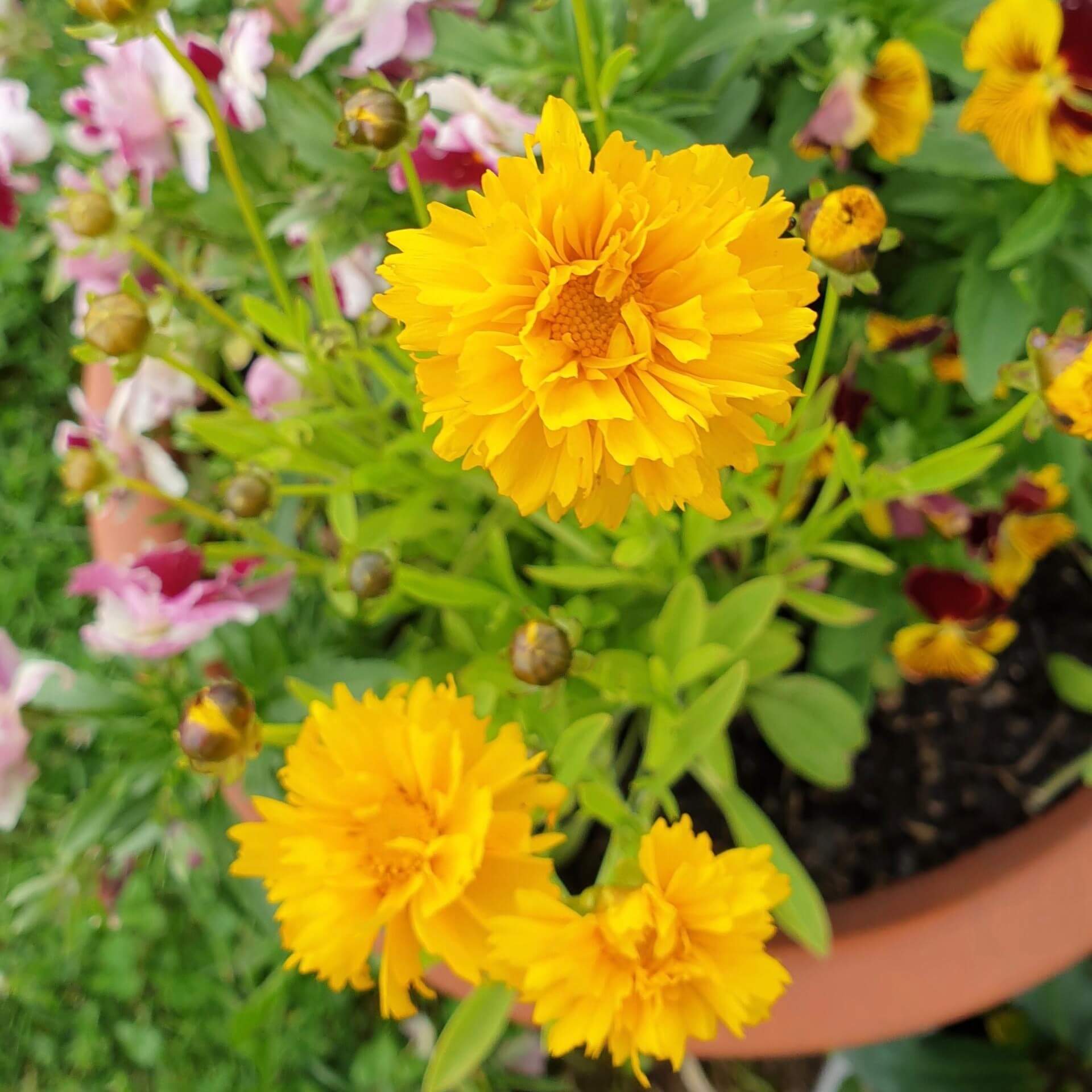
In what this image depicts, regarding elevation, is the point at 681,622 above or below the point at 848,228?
below

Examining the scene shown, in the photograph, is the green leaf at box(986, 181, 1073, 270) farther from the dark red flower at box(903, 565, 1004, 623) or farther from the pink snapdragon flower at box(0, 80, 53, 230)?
the pink snapdragon flower at box(0, 80, 53, 230)

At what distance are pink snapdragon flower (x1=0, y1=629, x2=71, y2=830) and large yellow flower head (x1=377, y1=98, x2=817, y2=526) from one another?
1.35ft

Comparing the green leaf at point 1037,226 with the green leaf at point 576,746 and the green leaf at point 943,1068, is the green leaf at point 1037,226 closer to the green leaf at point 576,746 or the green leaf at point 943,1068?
the green leaf at point 576,746

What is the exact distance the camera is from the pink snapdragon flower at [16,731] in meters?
0.64

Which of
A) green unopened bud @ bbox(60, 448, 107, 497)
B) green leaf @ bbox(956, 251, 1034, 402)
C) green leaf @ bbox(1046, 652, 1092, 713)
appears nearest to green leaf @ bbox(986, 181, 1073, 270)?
green leaf @ bbox(956, 251, 1034, 402)

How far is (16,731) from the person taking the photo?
0.65 m

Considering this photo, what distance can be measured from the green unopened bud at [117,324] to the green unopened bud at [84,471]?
0.36 ft

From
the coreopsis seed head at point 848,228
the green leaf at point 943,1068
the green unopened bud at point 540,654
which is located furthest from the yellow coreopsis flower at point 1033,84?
the green leaf at point 943,1068

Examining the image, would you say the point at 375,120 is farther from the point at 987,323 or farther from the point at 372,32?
the point at 987,323

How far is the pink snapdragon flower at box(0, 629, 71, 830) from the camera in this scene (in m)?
0.64

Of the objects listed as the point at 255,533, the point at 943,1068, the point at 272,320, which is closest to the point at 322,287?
the point at 272,320

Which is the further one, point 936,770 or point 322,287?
point 936,770

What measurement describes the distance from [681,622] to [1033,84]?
354mm

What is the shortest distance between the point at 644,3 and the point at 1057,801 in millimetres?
677
